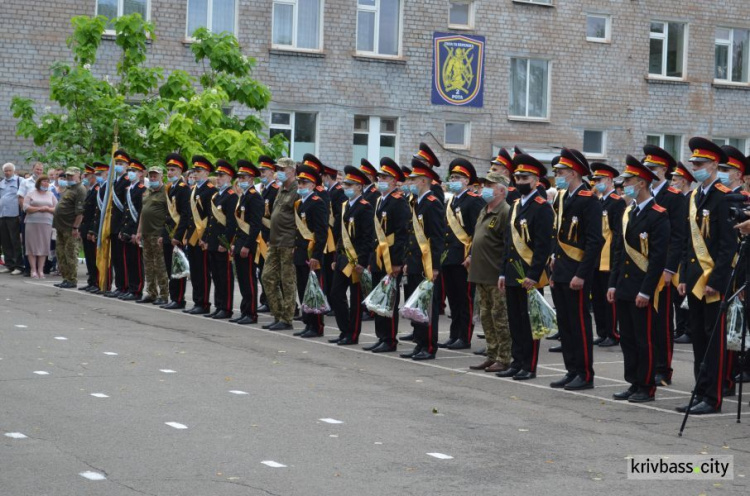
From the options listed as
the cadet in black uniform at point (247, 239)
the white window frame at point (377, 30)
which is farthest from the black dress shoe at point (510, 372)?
the white window frame at point (377, 30)

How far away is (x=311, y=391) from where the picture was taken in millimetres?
10594

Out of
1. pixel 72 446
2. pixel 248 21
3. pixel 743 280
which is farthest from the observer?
pixel 248 21

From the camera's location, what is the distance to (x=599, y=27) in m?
35.4

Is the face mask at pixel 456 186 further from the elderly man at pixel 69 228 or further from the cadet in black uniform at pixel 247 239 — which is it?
the elderly man at pixel 69 228

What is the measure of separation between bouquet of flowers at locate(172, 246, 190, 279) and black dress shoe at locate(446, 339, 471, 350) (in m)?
4.80

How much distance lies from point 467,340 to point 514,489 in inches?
293

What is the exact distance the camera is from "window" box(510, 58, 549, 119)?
34.2m

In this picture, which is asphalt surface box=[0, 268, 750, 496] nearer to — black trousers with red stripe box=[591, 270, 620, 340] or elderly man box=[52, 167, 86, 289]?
black trousers with red stripe box=[591, 270, 620, 340]

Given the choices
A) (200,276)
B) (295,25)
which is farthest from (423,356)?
(295,25)

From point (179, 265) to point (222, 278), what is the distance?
102cm

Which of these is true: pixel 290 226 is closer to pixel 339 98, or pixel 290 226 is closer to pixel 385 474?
pixel 385 474

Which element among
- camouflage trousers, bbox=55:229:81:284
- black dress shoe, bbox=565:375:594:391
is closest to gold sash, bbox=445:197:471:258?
black dress shoe, bbox=565:375:594:391

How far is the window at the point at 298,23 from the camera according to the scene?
31281mm

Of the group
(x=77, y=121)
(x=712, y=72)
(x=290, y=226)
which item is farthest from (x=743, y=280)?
(x=712, y=72)
